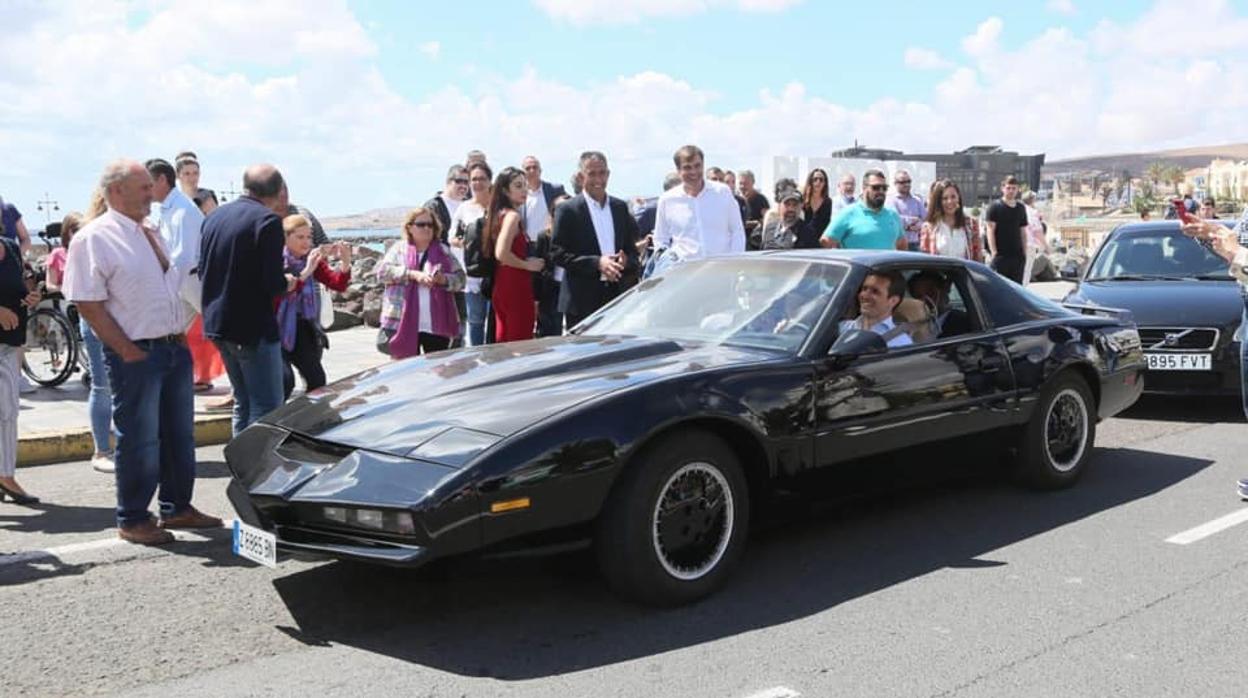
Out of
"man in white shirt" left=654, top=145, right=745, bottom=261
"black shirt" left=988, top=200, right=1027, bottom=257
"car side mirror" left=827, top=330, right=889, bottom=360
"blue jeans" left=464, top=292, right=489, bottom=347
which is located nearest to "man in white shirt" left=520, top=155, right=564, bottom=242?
"blue jeans" left=464, top=292, right=489, bottom=347

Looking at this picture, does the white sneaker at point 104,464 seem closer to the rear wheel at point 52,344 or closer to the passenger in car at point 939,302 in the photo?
the rear wheel at point 52,344

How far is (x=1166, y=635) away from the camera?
13.5 ft

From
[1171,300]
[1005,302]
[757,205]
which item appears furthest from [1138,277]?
[757,205]

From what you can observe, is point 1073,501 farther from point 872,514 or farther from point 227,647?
point 227,647

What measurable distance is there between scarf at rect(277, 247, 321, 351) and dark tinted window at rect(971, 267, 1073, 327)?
3.89 metres

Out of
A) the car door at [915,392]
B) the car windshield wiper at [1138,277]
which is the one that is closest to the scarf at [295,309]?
the car door at [915,392]

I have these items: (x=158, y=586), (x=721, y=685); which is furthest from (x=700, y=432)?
(x=158, y=586)

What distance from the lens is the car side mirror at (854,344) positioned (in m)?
5.03

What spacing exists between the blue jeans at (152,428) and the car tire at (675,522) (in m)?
2.42

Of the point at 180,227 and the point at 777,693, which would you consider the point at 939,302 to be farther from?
the point at 180,227

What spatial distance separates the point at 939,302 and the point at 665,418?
220cm

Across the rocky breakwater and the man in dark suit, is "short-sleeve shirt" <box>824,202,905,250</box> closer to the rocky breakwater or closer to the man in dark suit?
the man in dark suit

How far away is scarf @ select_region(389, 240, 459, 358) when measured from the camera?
811cm

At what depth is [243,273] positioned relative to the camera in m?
5.87
